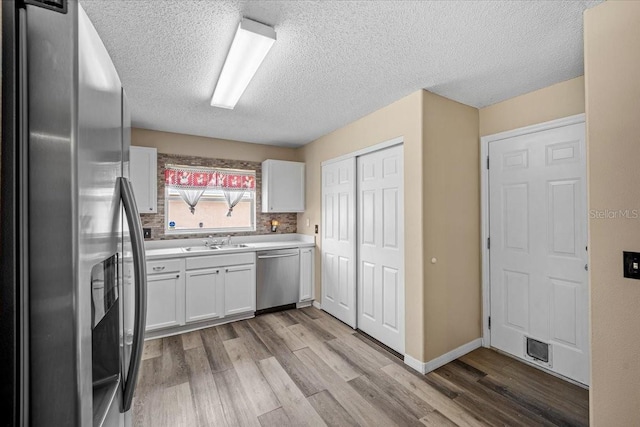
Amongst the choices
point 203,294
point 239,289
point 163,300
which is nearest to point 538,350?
point 239,289

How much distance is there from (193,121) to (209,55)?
1.61 metres

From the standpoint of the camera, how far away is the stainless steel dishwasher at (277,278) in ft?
12.7

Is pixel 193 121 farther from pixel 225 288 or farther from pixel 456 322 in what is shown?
pixel 456 322

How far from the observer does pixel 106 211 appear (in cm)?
72

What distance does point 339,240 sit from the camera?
12.4 feet

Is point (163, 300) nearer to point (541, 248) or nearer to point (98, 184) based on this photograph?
point (98, 184)

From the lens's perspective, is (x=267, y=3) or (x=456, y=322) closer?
(x=267, y=3)

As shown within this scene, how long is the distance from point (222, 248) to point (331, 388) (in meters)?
2.23

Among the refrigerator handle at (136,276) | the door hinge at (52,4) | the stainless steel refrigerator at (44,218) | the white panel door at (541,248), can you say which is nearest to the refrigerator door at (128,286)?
the refrigerator handle at (136,276)

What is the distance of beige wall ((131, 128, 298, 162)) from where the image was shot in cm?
377

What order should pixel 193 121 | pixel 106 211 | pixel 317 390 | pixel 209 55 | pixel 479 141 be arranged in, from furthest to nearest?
pixel 193 121, pixel 479 141, pixel 317 390, pixel 209 55, pixel 106 211

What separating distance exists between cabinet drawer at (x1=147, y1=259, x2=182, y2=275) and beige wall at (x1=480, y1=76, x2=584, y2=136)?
3.71 metres

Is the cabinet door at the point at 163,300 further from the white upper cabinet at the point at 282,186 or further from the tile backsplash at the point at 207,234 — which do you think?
the white upper cabinet at the point at 282,186

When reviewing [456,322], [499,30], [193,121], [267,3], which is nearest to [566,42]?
[499,30]
